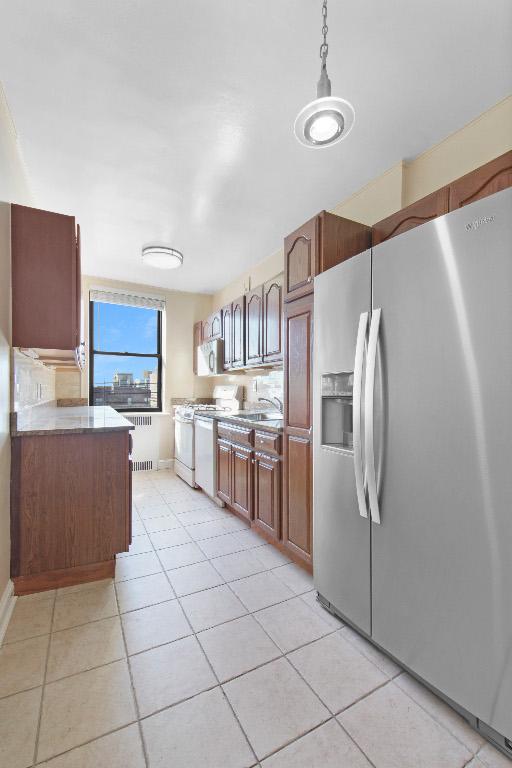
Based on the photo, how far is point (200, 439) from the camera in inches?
148

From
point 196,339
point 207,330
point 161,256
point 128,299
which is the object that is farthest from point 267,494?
point 128,299

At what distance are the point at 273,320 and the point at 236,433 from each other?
43.9 inches

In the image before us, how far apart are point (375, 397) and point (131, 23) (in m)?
1.84

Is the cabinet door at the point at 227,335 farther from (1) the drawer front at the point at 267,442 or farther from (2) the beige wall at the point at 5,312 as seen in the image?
(2) the beige wall at the point at 5,312

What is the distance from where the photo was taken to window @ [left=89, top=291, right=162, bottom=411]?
185 inches

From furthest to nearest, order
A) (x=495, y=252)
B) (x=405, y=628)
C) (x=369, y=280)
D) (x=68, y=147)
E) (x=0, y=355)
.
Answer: (x=68, y=147) < (x=0, y=355) < (x=369, y=280) < (x=405, y=628) < (x=495, y=252)

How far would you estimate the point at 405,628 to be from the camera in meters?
1.34

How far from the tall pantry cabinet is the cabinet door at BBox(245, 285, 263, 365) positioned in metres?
1.15

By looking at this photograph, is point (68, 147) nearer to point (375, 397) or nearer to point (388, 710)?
point (375, 397)

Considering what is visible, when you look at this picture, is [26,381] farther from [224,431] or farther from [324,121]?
[324,121]

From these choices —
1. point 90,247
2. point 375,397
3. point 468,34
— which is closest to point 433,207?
point 468,34

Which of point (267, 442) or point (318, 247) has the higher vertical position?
point (318, 247)

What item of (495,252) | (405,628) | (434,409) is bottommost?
(405,628)

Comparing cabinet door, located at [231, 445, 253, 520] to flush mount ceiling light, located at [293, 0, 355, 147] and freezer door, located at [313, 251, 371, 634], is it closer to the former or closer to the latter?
freezer door, located at [313, 251, 371, 634]
